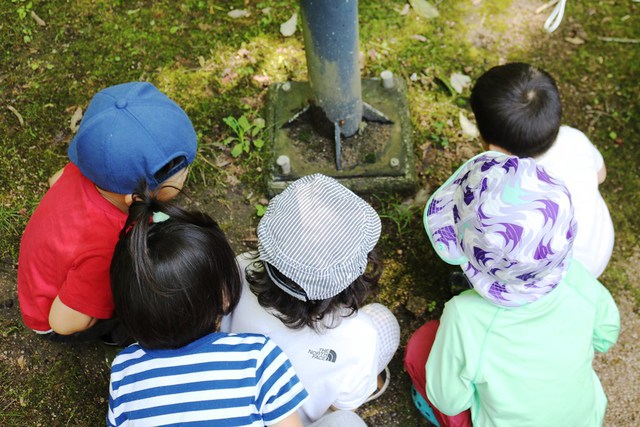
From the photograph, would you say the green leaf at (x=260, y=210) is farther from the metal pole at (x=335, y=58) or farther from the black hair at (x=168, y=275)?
the black hair at (x=168, y=275)

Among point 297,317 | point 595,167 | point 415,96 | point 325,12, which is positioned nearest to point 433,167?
point 415,96

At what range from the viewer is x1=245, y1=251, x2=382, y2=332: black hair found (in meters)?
1.71

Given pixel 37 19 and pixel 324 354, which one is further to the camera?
pixel 37 19

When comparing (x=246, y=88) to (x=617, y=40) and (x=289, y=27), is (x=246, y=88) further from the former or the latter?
(x=617, y=40)

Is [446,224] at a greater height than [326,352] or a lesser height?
greater

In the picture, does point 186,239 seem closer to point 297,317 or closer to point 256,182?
point 297,317

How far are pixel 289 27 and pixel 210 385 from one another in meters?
2.26

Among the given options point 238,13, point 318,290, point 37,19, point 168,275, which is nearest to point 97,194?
point 168,275

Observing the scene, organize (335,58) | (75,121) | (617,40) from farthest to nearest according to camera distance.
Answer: (617,40)
(75,121)
(335,58)

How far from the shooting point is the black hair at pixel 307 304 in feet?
5.60

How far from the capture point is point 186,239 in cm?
158

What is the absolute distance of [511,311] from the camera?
1.76 meters

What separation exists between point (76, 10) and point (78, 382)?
2.21 meters

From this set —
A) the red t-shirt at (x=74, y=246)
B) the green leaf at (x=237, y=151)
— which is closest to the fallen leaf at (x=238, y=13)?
the green leaf at (x=237, y=151)
